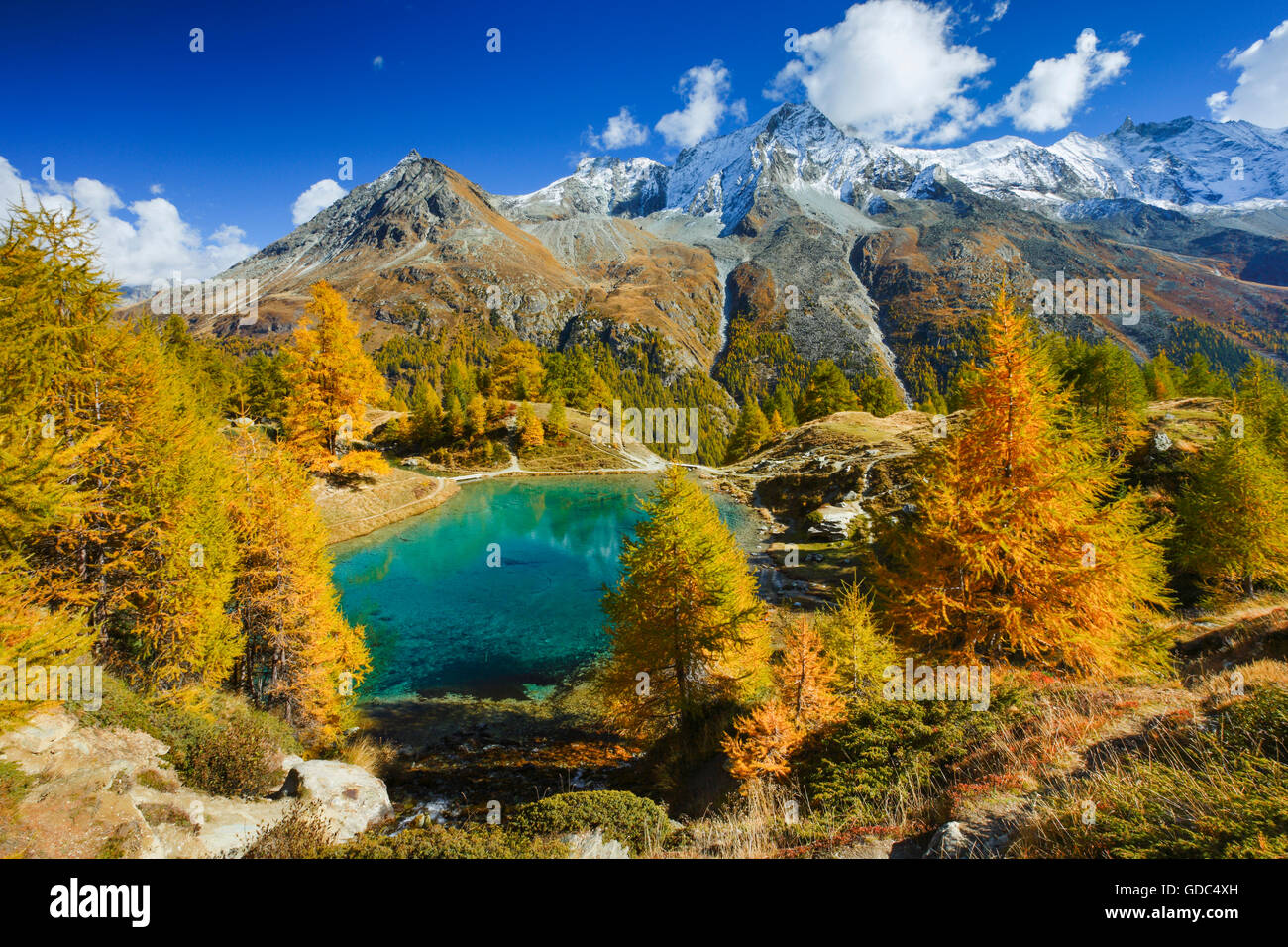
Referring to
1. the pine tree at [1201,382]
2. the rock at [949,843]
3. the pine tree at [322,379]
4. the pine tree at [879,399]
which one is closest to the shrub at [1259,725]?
the rock at [949,843]

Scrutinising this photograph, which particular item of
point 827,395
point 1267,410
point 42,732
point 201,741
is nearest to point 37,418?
point 42,732

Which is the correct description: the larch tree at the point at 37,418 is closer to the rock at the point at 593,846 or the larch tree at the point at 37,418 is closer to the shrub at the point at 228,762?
the shrub at the point at 228,762

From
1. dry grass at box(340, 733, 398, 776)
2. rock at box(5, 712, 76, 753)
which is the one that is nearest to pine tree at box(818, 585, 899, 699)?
dry grass at box(340, 733, 398, 776)

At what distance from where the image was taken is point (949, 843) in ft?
21.1

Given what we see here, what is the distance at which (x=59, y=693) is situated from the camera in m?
11.6

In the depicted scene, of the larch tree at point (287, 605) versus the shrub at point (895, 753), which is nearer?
the shrub at point (895, 753)

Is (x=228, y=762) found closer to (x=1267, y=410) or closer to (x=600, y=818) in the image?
(x=600, y=818)

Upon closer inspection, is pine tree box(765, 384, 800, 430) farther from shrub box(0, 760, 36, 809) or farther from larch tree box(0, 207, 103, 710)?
shrub box(0, 760, 36, 809)

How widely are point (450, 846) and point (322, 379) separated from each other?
1990 inches

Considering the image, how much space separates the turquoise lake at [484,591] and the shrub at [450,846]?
1186 cm

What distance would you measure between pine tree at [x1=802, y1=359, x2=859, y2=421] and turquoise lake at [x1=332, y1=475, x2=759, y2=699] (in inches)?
1286

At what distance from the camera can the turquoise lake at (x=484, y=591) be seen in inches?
1029

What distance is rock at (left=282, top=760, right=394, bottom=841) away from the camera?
12500mm
